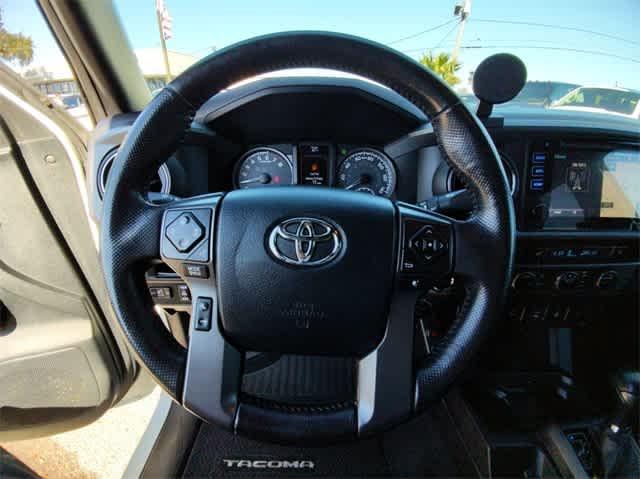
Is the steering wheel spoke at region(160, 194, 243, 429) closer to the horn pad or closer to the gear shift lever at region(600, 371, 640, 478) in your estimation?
the horn pad

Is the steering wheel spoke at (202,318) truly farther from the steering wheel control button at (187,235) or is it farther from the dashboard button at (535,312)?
the dashboard button at (535,312)

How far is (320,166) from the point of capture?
1.56 m

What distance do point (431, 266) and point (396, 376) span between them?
22cm

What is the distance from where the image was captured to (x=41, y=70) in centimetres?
148

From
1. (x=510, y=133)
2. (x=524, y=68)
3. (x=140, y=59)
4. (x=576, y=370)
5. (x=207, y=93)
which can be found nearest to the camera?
(x=207, y=93)

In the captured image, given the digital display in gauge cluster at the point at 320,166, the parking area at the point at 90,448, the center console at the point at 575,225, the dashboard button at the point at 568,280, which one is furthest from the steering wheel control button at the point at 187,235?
the parking area at the point at 90,448

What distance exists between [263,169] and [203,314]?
0.82 metres

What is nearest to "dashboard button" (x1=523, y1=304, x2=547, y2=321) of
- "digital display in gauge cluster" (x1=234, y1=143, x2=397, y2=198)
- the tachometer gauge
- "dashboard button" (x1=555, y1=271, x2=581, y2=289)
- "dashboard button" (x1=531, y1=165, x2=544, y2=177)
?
"dashboard button" (x1=555, y1=271, x2=581, y2=289)

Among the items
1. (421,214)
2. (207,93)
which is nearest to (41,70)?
(207,93)

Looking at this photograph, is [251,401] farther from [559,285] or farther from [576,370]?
[576,370]

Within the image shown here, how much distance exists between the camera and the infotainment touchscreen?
59.0 inches

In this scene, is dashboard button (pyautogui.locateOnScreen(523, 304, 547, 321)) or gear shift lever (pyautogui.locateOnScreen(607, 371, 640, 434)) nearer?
gear shift lever (pyautogui.locateOnScreen(607, 371, 640, 434))

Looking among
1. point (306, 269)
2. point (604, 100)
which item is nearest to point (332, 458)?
point (306, 269)

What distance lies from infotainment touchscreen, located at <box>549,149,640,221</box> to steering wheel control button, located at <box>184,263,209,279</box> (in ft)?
3.97
